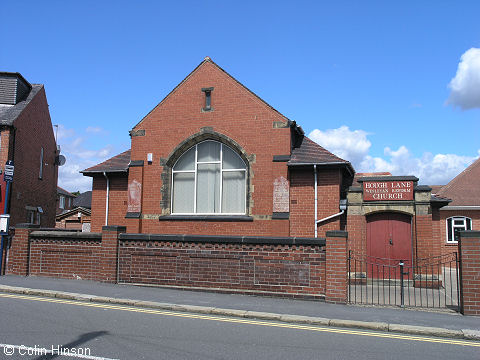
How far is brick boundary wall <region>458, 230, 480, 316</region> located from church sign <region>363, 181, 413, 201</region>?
551 centimetres

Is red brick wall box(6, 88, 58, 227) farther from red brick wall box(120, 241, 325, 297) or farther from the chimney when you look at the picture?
red brick wall box(120, 241, 325, 297)

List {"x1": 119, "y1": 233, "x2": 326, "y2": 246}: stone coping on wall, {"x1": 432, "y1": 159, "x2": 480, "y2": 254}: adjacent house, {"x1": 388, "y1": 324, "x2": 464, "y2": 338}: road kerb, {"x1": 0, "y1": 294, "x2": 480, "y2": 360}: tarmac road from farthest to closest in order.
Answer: {"x1": 432, "y1": 159, "x2": 480, "y2": 254}: adjacent house → {"x1": 119, "y1": 233, "x2": 326, "y2": 246}: stone coping on wall → {"x1": 388, "y1": 324, "x2": 464, "y2": 338}: road kerb → {"x1": 0, "y1": 294, "x2": 480, "y2": 360}: tarmac road

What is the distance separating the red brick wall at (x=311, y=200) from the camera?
48.2ft

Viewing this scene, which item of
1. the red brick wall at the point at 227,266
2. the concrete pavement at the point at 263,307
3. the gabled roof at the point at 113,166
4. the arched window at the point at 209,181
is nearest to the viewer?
the concrete pavement at the point at 263,307

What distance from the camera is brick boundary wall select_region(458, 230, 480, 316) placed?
29.3ft

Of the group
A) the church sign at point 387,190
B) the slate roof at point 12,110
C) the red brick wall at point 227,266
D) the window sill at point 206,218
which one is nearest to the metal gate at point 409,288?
the red brick wall at point 227,266

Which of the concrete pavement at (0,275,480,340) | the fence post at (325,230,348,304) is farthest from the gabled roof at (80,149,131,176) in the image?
the fence post at (325,230,348,304)

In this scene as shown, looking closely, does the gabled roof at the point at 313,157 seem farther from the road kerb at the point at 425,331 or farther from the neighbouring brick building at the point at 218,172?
the road kerb at the point at 425,331

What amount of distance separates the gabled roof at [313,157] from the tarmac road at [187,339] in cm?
765

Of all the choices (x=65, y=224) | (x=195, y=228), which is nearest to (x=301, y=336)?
(x=195, y=228)

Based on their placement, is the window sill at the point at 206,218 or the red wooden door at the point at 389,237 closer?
the red wooden door at the point at 389,237

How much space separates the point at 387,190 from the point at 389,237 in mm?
1672

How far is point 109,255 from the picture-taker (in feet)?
39.1

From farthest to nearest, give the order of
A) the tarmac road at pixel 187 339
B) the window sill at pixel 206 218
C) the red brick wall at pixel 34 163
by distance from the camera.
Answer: the red brick wall at pixel 34 163
the window sill at pixel 206 218
the tarmac road at pixel 187 339
